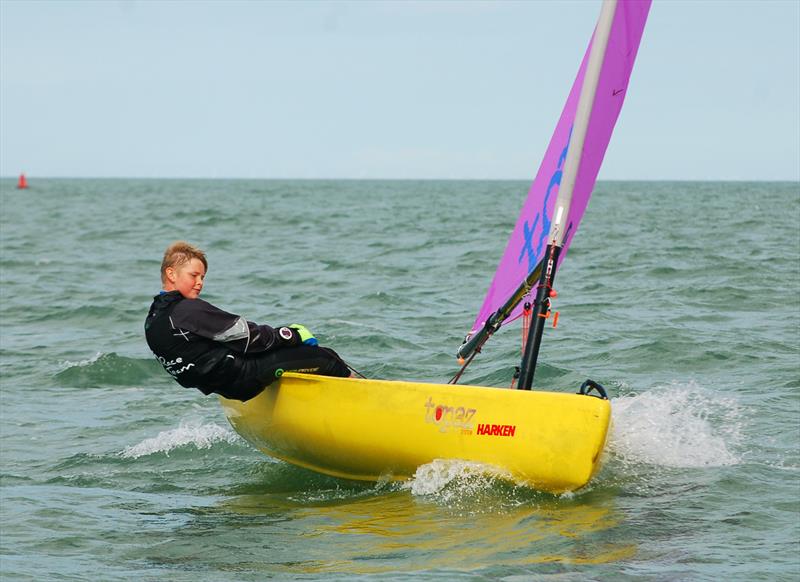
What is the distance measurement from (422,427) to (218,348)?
1114 millimetres

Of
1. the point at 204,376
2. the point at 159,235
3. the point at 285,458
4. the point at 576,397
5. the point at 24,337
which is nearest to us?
the point at 576,397

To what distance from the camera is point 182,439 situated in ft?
24.6

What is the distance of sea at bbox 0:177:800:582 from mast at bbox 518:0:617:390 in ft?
2.18

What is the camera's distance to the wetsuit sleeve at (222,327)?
562 cm

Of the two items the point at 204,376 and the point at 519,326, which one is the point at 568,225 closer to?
the point at 204,376

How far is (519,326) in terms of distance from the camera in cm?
1210

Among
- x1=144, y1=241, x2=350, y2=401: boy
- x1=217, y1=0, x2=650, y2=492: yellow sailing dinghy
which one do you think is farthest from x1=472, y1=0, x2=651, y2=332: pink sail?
x1=144, y1=241, x2=350, y2=401: boy

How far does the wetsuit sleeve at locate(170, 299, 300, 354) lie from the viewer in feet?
18.4

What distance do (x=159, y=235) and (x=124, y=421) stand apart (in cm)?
1896

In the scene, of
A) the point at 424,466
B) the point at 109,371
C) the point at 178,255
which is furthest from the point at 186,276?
the point at 109,371

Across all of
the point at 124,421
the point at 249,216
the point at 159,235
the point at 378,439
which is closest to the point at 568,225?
the point at 378,439

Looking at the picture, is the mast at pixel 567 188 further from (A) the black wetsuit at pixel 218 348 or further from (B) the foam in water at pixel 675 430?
(A) the black wetsuit at pixel 218 348

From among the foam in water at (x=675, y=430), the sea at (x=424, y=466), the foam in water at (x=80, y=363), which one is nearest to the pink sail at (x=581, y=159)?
the foam in water at (x=675, y=430)

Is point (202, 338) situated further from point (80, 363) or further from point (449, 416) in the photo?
point (80, 363)
